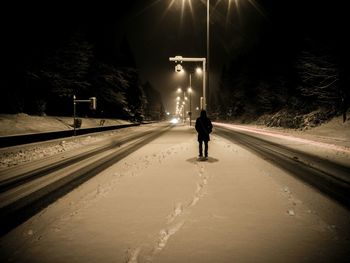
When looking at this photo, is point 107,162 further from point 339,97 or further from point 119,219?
point 339,97

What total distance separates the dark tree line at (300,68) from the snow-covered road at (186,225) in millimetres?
22208

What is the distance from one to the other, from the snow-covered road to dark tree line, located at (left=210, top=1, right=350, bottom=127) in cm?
2221

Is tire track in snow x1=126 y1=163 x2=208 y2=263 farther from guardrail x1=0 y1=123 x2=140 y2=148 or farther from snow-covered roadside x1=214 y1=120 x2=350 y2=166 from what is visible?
guardrail x1=0 y1=123 x2=140 y2=148

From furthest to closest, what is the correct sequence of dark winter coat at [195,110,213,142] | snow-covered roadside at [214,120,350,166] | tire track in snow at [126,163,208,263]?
1. snow-covered roadside at [214,120,350,166]
2. dark winter coat at [195,110,213,142]
3. tire track in snow at [126,163,208,263]

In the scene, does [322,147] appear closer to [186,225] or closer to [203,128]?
[203,128]

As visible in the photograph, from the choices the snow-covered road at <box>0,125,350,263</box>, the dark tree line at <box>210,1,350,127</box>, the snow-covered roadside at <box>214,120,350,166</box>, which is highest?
the dark tree line at <box>210,1,350,127</box>

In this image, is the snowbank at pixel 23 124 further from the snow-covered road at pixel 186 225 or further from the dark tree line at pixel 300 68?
the dark tree line at pixel 300 68

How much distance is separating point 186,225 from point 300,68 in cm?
3355

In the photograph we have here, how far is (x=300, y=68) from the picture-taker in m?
33.9

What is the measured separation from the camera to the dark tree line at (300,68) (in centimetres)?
2553

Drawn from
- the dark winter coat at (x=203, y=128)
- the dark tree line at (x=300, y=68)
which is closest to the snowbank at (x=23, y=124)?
the dark winter coat at (x=203, y=128)

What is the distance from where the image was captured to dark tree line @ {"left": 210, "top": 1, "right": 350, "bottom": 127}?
25531 millimetres

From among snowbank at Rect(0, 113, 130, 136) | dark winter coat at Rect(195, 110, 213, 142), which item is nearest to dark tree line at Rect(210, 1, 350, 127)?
dark winter coat at Rect(195, 110, 213, 142)

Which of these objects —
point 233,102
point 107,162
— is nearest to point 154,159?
point 107,162
